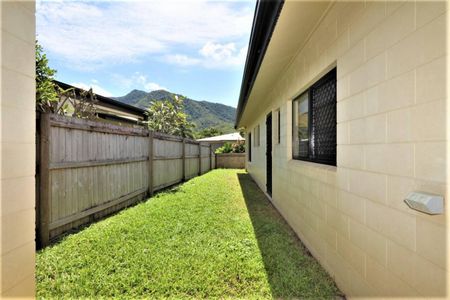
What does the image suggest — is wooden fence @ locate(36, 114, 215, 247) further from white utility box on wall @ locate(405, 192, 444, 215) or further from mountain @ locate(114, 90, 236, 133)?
mountain @ locate(114, 90, 236, 133)

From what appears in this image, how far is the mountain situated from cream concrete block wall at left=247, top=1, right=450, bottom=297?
5774 centimetres

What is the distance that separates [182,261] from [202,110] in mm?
72534

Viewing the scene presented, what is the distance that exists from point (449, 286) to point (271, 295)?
1.52 meters

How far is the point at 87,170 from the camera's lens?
4.59 metres

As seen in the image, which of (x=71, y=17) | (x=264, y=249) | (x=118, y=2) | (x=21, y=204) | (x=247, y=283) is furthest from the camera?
(x=71, y=17)

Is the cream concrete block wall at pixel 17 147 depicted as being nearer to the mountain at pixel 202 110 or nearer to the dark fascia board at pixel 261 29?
the dark fascia board at pixel 261 29

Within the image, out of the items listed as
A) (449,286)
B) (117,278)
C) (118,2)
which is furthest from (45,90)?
(449,286)

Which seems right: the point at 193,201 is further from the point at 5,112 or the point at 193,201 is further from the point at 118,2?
the point at 5,112

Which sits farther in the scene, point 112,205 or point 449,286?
point 112,205

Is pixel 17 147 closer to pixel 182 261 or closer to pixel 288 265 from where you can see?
pixel 182 261

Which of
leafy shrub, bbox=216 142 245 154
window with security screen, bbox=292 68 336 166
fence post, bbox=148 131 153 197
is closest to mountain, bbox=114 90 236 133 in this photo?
leafy shrub, bbox=216 142 245 154

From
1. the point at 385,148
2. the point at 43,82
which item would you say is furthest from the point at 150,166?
Answer: the point at 385,148

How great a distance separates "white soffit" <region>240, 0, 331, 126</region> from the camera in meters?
2.72

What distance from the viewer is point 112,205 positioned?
5.33 m
